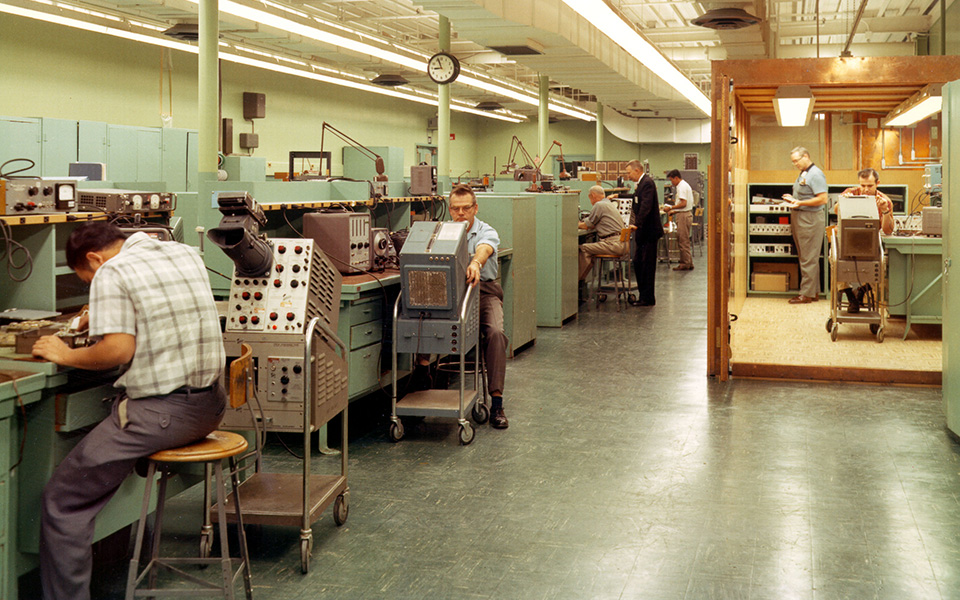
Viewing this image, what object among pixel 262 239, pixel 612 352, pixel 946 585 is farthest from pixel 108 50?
pixel 946 585

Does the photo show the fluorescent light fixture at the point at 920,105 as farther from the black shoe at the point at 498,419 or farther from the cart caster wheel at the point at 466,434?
the cart caster wheel at the point at 466,434

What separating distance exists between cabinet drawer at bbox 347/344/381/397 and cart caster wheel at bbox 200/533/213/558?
56.3 inches

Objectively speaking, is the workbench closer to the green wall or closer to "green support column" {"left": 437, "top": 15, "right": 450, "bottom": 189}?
"green support column" {"left": 437, "top": 15, "right": 450, "bottom": 189}

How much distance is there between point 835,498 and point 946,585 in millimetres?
889

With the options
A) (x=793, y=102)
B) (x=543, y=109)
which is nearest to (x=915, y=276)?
(x=793, y=102)

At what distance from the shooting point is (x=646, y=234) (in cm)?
992

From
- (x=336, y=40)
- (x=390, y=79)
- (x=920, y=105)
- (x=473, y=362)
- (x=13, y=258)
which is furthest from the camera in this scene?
(x=390, y=79)

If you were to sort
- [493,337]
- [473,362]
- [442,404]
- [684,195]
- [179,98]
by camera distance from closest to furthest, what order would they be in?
[442,404], [493,337], [473,362], [179,98], [684,195]

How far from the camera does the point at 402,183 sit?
6.73 metres

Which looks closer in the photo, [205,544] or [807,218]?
[205,544]

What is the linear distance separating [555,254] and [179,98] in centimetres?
801

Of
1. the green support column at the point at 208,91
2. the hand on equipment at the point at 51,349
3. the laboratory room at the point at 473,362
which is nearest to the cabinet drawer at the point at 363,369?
the laboratory room at the point at 473,362

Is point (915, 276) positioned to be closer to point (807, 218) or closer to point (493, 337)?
point (807, 218)

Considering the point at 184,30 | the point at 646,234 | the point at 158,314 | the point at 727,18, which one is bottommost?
the point at 158,314
